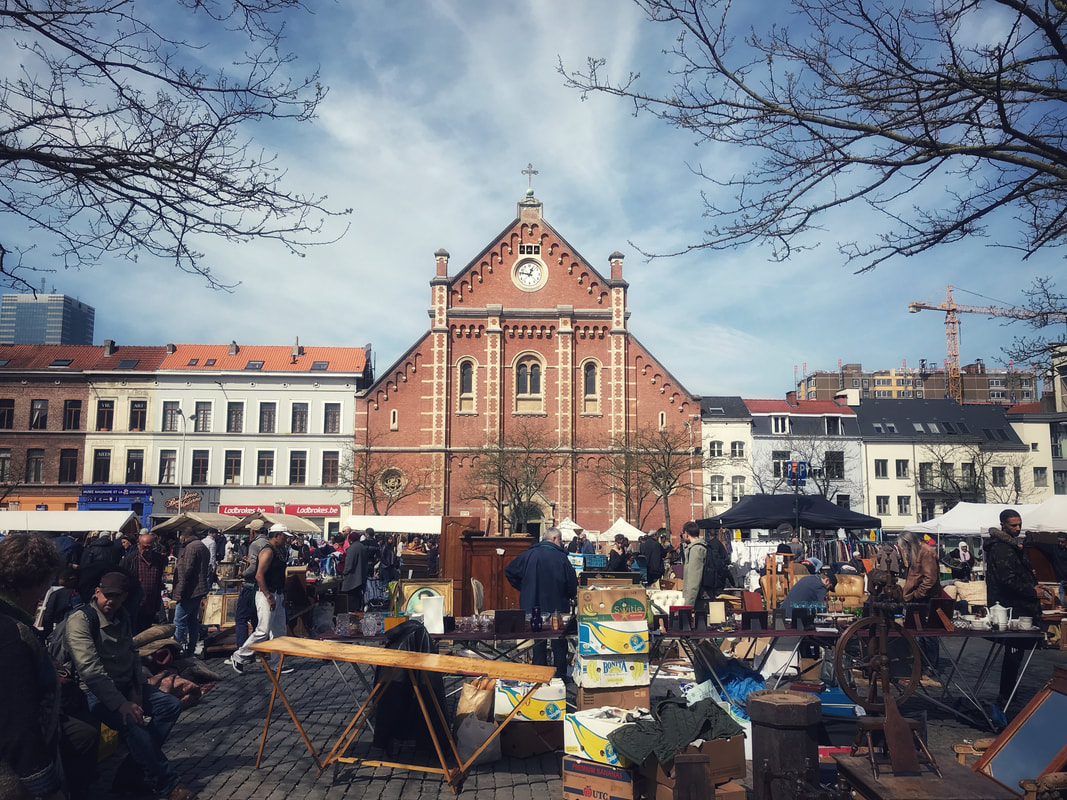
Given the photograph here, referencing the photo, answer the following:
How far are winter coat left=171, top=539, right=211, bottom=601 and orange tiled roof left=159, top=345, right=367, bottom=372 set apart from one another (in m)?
30.7

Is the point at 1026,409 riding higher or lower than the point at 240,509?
higher

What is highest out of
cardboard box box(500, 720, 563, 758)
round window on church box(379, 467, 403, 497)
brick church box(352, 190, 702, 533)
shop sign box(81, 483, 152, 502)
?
brick church box(352, 190, 702, 533)

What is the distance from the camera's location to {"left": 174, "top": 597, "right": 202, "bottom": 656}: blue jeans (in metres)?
10.6

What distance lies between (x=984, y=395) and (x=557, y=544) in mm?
68961

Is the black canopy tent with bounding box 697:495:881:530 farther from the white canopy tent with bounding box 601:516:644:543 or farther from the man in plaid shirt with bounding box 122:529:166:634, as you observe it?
the man in plaid shirt with bounding box 122:529:166:634

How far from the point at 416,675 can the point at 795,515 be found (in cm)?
1111

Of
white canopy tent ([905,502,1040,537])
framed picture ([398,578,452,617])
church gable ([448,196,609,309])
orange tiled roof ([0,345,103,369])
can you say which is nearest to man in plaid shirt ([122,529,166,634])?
framed picture ([398,578,452,617])

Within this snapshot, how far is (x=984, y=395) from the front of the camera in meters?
65.6

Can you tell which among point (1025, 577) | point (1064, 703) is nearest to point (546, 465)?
point (1025, 577)

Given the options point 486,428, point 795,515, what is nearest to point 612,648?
point 795,515

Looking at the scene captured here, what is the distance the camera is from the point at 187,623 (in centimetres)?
1083

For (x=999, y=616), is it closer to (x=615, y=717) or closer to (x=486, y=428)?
(x=615, y=717)

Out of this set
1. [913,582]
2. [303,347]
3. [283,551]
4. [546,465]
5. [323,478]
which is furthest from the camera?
[303,347]

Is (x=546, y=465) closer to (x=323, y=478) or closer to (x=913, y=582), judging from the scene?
(x=323, y=478)
